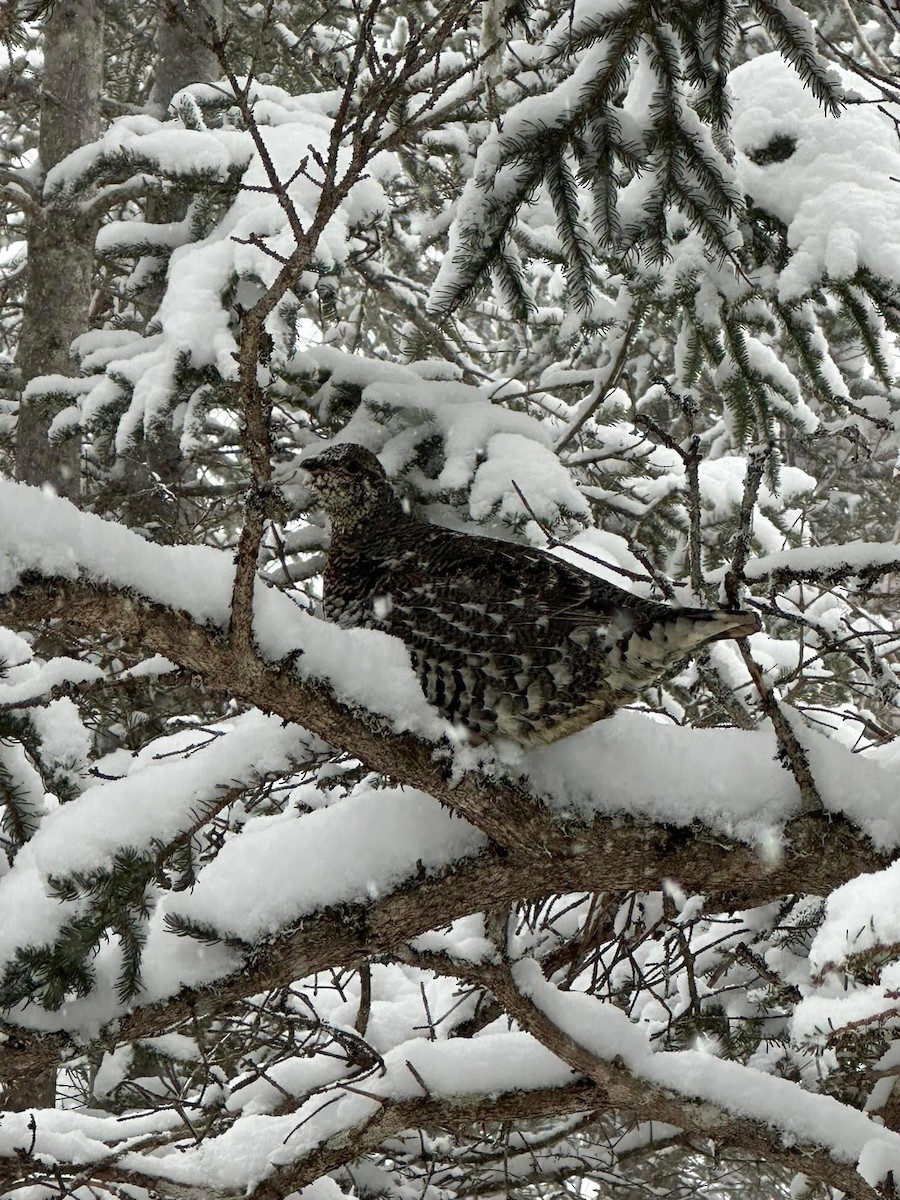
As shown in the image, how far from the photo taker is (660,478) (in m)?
5.94

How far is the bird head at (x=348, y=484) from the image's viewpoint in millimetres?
3771

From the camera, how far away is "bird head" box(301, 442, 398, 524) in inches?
148

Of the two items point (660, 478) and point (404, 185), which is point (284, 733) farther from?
point (404, 185)

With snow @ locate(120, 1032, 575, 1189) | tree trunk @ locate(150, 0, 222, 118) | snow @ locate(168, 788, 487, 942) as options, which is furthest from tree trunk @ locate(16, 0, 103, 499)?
snow @ locate(120, 1032, 575, 1189)

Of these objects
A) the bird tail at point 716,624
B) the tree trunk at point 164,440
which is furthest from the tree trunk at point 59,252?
the bird tail at point 716,624

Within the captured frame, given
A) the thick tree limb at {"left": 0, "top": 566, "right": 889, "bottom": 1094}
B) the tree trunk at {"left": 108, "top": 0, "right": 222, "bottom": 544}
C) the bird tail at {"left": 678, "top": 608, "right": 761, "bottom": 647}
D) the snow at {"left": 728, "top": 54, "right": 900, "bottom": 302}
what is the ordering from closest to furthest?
the thick tree limb at {"left": 0, "top": 566, "right": 889, "bottom": 1094}, the bird tail at {"left": 678, "top": 608, "right": 761, "bottom": 647}, the snow at {"left": 728, "top": 54, "right": 900, "bottom": 302}, the tree trunk at {"left": 108, "top": 0, "right": 222, "bottom": 544}

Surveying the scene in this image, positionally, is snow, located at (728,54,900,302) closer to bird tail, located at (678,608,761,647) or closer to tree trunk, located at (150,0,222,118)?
bird tail, located at (678,608,761,647)

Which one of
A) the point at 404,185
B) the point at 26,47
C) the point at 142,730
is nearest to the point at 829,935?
the point at 142,730

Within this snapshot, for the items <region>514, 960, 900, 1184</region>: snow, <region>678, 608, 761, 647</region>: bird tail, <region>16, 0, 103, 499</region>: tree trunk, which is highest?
<region>16, 0, 103, 499</region>: tree trunk

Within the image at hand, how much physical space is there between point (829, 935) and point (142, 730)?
4371 mm

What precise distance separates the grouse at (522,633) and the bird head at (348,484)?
1.92ft

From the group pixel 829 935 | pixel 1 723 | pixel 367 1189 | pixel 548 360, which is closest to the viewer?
pixel 829 935

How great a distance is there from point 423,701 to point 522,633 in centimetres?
49

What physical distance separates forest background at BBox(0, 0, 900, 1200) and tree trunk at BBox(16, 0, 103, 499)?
24mm
